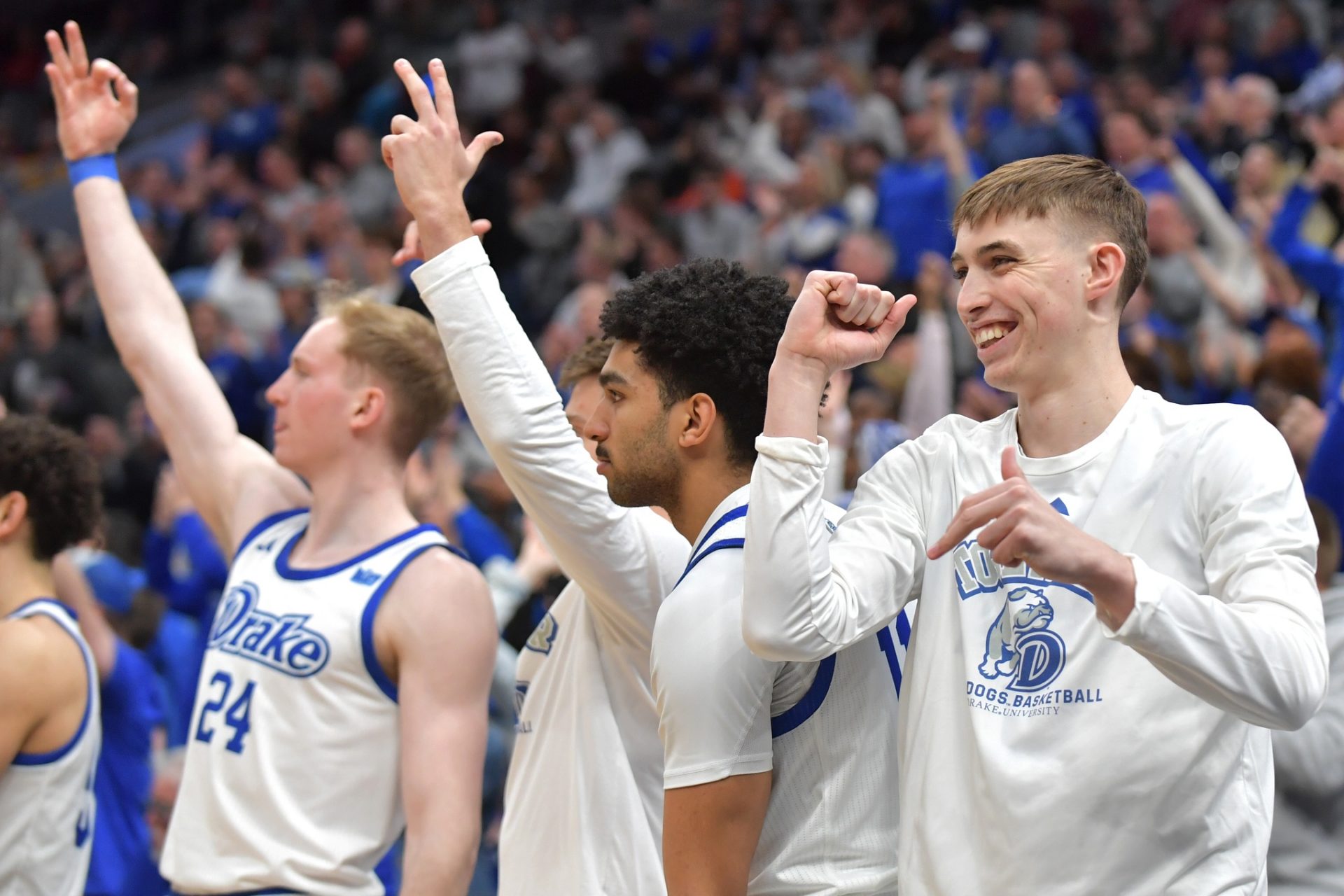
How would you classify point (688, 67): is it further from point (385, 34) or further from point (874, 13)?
point (385, 34)

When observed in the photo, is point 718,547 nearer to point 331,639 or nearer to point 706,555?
point 706,555

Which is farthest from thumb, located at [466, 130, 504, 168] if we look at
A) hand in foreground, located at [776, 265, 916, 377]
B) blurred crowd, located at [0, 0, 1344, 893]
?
blurred crowd, located at [0, 0, 1344, 893]

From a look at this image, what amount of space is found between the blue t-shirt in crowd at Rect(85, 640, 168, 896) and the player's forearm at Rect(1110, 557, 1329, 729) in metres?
3.18

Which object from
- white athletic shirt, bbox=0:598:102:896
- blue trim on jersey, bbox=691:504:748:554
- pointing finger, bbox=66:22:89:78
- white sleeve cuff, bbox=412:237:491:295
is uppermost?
pointing finger, bbox=66:22:89:78

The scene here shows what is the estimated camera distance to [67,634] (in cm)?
375

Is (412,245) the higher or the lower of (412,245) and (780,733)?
the higher

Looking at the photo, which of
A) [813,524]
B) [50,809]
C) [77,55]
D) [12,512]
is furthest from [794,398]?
[77,55]

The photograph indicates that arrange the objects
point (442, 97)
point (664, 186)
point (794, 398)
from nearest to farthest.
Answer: point (794, 398)
point (442, 97)
point (664, 186)

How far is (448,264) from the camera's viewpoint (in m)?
2.64

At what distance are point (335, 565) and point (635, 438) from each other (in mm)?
1150

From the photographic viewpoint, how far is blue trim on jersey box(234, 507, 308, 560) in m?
3.75

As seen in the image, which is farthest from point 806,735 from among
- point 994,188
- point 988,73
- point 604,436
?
point 988,73

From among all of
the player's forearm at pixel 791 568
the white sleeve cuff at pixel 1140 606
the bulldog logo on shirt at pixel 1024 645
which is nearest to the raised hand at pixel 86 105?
the player's forearm at pixel 791 568

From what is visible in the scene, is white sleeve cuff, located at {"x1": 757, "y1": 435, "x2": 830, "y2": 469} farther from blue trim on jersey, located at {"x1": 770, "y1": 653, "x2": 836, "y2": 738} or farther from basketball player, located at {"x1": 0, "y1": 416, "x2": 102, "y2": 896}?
basketball player, located at {"x1": 0, "y1": 416, "x2": 102, "y2": 896}
